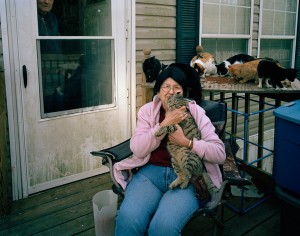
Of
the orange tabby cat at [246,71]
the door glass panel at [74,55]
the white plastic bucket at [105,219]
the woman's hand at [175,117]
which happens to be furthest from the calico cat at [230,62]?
the white plastic bucket at [105,219]

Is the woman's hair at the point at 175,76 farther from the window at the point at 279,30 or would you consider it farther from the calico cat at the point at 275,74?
the window at the point at 279,30

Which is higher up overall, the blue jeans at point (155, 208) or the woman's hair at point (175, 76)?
the woman's hair at point (175, 76)

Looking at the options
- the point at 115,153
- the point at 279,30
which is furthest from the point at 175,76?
the point at 279,30

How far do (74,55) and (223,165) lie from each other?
1705 mm

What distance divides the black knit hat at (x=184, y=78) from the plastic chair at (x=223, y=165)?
5.4 inches

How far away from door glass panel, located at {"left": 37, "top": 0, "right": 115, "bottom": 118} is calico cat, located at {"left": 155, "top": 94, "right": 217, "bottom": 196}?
4.25 feet

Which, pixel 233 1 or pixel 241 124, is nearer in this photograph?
pixel 233 1

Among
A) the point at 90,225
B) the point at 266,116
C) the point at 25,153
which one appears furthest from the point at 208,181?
the point at 266,116

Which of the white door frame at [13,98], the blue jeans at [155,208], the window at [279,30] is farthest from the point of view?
the window at [279,30]

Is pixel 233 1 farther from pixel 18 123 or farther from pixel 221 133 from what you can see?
pixel 18 123

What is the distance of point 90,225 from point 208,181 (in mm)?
1064

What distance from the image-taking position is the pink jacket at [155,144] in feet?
5.92

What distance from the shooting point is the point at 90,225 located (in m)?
2.38

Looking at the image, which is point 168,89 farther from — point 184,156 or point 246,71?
point 246,71
